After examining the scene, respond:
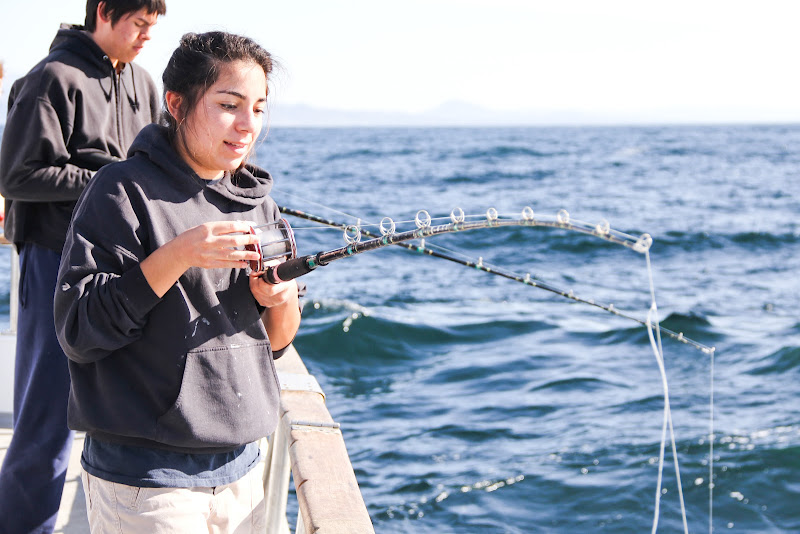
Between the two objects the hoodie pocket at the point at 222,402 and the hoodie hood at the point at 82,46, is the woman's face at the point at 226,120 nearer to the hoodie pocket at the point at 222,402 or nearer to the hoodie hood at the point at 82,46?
the hoodie pocket at the point at 222,402

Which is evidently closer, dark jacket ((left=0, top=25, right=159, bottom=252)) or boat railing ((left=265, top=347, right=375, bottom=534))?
boat railing ((left=265, top=347, right=375, bottom=534))

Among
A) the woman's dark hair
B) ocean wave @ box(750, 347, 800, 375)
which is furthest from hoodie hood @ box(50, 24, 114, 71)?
ocean wave @ box(750, 347, 800, 375)

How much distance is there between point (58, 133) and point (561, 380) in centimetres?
622

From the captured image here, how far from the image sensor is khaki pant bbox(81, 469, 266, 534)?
1.64 m

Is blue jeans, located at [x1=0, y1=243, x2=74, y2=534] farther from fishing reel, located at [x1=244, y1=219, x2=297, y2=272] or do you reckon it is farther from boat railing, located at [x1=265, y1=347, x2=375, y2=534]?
fishing reel, located at [x1=244, y1=219, x2=297, y2=272]

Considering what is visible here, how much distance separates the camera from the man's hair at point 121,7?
2.42 metres

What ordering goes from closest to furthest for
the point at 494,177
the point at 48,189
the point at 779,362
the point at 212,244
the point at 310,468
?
the point at 212,244
the point at 310,468
the point at 48,189
the point at 779,362
the point at 494,177

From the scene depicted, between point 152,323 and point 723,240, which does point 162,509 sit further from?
point 723,240

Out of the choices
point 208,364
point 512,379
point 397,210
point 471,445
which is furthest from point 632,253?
point 208,364

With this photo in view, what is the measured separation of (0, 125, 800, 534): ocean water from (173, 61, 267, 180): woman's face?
1.72 ft

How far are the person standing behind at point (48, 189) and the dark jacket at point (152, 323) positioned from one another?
2.17ft

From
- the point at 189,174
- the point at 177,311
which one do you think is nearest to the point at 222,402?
the point at 177,311

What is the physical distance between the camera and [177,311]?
165 centimetres

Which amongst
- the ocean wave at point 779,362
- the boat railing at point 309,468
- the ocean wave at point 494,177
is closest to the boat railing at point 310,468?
the boat railing at point 309,468
